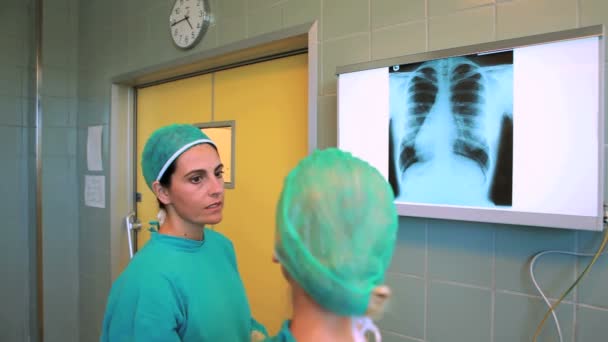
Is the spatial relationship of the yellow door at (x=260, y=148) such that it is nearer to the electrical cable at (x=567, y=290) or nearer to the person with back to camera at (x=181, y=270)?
the person with back to camera at (x=181, y=270)

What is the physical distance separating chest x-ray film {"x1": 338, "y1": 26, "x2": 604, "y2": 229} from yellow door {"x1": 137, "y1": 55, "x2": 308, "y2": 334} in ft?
1.28

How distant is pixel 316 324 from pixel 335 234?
5.4 inches

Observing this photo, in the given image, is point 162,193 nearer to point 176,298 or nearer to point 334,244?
point 176,298

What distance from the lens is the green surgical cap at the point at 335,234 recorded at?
18.0 inches

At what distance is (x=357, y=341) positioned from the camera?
0.50m

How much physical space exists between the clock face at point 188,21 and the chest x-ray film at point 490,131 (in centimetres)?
90

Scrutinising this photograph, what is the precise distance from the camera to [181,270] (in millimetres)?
856

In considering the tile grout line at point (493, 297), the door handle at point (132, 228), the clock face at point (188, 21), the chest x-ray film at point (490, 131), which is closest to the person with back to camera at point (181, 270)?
the chest x-ray film at point (490, 131)

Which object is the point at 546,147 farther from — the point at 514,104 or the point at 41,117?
the point at 41,117

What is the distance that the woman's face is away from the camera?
3.02 feet

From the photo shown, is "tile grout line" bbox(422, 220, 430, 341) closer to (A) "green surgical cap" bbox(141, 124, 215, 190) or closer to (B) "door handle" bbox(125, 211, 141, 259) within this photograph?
(A) "green surgical cap" bbox(141, 124, 215, 190)

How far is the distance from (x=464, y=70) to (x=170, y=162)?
84 cm

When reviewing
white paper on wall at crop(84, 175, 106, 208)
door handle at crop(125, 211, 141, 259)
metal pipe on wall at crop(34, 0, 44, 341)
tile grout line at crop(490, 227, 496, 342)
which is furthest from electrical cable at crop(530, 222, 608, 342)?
metal pipe on wall at crop(34, 0, 44, 341)

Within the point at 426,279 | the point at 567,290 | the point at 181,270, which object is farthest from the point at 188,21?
the point at 567,290
